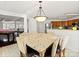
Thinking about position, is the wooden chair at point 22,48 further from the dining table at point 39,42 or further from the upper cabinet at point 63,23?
the upper cabinet at point 63,23

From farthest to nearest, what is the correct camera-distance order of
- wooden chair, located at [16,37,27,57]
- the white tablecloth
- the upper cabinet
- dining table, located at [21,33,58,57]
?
the white tablecloth, the upper cabinet, wooden chair, located at [16,37,27,57], dining table, located at [21,33,58,57]

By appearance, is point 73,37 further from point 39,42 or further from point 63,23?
point 39,42

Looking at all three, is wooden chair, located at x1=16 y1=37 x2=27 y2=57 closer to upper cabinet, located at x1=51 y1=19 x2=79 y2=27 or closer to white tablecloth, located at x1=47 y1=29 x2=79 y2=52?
upper cabinet, located at x1=51 y1=19 x2=79 y2=27

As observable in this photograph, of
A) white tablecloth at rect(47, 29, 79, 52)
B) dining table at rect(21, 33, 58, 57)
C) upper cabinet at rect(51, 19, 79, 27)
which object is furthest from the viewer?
white tablecloth at rect(47, 29, 79, 52)

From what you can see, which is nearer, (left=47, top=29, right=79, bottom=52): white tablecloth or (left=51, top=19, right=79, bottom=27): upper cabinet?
(left=51, top=19, right=79, bottom=27): upper cabinet

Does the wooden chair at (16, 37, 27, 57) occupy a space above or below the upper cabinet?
below

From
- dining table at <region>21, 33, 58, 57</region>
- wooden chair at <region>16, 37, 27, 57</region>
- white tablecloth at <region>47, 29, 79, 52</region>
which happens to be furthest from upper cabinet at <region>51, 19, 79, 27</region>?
wooden chair at <region>16, 37, 27, 57</region>

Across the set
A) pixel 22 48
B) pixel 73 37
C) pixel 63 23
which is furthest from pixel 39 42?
pixel 73 37

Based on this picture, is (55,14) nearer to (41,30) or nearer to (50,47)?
(41,30)

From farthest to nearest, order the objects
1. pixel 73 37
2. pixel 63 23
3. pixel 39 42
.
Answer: pixel 73 37 → pixel 63 23 → pixel 39 42

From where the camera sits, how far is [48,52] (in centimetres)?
259

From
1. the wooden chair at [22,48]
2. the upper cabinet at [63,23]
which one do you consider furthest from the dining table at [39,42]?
the upper cabinet at [63,23]

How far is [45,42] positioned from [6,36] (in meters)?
0.99

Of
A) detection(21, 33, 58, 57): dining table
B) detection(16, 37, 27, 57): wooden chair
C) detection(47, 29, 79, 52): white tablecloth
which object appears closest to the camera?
detection(21, 33, 58, 57): dining table
